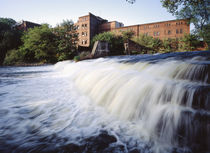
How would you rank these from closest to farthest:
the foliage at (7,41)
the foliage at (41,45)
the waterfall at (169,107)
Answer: the waterfall at (169,107)
the foliage at (41,45)
the foliage at (7,41)

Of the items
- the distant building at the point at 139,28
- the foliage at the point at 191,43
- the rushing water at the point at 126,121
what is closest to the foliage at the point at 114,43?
the distant building at the point at 139,28

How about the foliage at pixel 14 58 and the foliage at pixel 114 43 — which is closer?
the foliage at pixel 14 58

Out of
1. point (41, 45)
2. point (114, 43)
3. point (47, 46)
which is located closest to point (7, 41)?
point (41, 45)

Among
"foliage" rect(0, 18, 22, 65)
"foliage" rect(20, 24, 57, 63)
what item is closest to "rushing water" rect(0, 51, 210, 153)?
"foliage" rect(20, 24, 57, 63)

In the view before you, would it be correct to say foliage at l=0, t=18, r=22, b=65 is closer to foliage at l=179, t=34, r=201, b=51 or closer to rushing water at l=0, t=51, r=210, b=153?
rushing water at l=0, t=51, r=210, b=153

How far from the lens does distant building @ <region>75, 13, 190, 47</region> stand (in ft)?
99.9

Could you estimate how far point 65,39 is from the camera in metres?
22.0

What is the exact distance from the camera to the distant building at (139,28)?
30.5 meters

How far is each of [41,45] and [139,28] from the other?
26861 millimetres

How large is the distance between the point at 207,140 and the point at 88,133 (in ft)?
4.78

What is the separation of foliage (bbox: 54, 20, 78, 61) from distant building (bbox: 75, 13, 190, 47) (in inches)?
574

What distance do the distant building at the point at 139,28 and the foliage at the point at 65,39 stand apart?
14590 millimetres

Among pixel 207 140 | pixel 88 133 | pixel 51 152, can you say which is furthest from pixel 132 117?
pixel 51 152

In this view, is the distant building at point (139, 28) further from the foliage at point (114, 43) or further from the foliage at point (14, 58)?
the foliage at point (14, 58)
